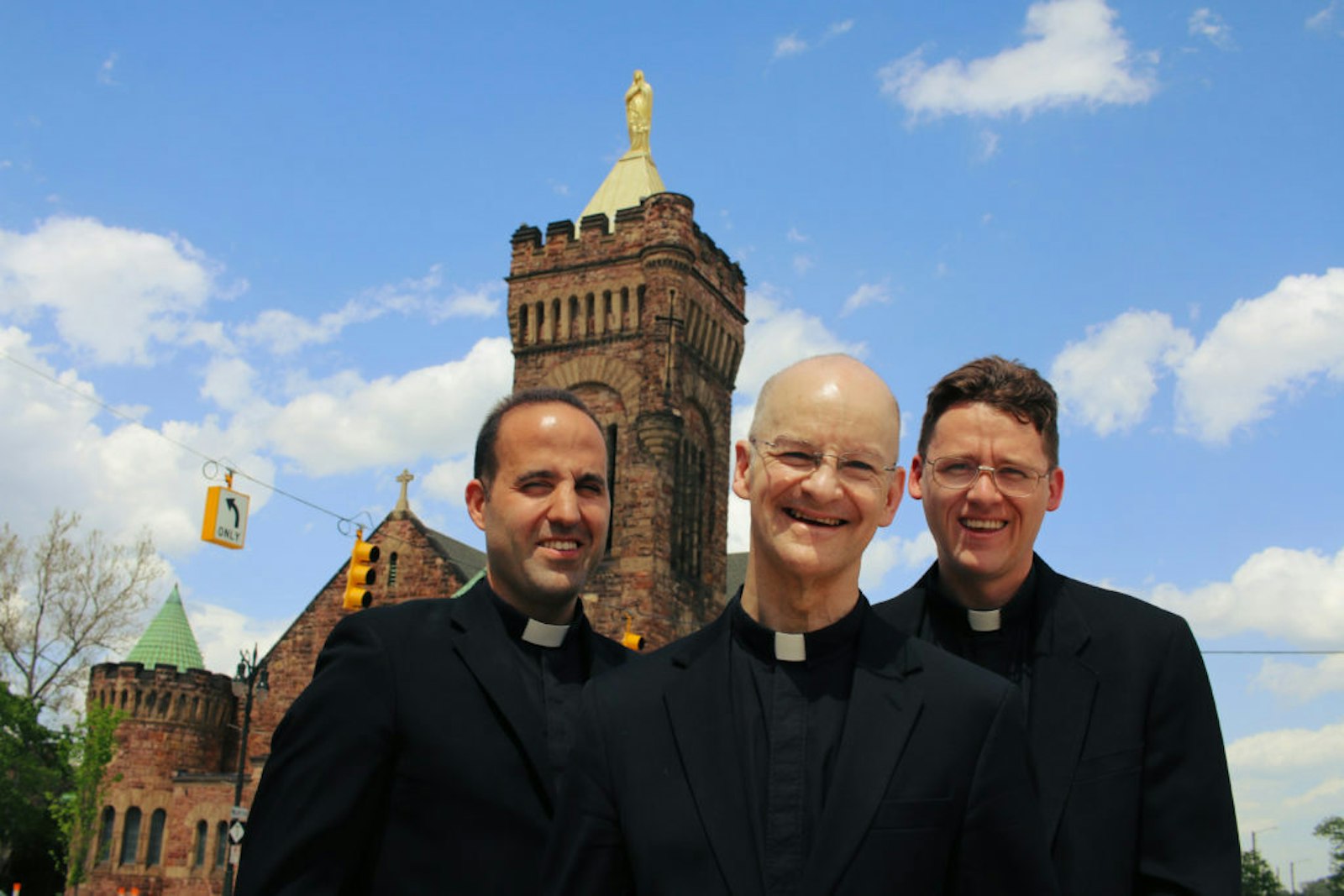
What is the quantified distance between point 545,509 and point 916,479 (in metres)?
1.02

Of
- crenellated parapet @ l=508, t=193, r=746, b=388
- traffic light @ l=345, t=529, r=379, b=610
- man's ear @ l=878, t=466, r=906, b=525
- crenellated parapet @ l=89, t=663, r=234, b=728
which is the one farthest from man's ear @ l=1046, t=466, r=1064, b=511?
crenellated parapet @ l=89, t=663, r=234, b=728

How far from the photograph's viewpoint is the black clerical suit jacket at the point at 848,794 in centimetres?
223

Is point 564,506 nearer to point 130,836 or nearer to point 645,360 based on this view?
point 645,360

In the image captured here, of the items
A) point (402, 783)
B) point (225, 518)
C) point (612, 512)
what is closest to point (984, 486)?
point (402, 783)

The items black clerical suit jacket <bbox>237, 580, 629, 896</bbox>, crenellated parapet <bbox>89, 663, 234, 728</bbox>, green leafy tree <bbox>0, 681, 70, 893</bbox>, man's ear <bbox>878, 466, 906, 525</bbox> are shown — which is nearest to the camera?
man's ear <bbox>878, 466, 906, 525</bbox>

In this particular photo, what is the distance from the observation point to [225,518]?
54.3ft

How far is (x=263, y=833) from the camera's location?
294cm

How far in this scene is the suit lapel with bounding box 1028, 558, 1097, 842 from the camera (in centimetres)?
280

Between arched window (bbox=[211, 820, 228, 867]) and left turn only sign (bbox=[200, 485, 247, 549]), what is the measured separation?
19.6 m

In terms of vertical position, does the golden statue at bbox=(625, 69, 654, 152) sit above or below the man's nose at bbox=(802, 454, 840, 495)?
above

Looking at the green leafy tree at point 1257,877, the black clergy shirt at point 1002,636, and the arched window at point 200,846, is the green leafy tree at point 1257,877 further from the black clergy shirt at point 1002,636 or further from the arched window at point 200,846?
the black clergy shirt at point 1002,636

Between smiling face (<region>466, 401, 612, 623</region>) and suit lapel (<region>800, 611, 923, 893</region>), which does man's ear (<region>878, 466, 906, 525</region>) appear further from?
smiling face (<region>466, 401, 612, 623</region>)

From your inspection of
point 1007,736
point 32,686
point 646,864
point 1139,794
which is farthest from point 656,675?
point 32,686

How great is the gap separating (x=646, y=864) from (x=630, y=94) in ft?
117
